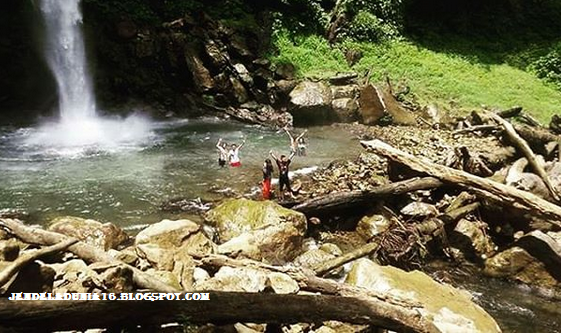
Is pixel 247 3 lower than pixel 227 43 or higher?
higher

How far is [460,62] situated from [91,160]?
901 inches

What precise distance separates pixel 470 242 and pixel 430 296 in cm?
428

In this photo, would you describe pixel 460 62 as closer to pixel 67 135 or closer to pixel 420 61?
pixel 420 61

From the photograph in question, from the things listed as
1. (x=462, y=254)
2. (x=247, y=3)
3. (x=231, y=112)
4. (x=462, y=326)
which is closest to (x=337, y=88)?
(x=231, y=112)

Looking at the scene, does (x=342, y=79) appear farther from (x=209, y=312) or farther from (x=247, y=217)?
(x=209, y=312)

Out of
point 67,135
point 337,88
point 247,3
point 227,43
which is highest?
point 247,3

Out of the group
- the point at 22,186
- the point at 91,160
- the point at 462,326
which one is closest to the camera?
the point at 462,326

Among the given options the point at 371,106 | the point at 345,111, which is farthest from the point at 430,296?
the point at 345,111

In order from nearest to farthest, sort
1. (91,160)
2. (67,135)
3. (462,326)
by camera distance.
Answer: (462,326) → (91,160) → (67,135)

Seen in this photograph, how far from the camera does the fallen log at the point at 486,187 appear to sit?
11578 millimetres

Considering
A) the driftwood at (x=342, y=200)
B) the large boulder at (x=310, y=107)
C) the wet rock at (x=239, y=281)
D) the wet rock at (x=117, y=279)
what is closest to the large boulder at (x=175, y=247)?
the wet rock at (x=239, y=281)

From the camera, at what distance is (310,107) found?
80.6 ft

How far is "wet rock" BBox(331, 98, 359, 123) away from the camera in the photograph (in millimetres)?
24906

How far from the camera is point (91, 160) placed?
1806 centimetres
